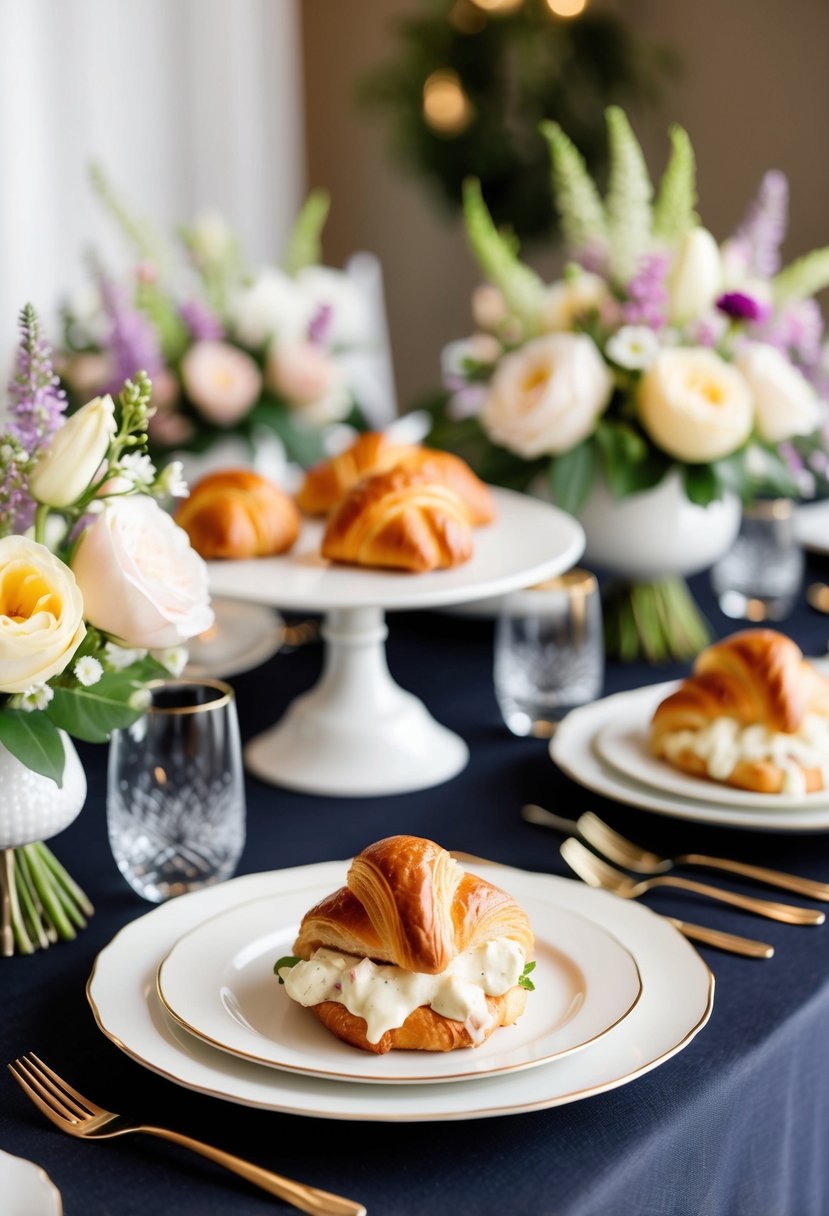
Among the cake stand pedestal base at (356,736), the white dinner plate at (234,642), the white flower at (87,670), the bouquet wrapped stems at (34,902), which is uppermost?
the white flower at (87,670)

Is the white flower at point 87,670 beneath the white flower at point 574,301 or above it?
beneath

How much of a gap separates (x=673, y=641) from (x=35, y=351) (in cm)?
99

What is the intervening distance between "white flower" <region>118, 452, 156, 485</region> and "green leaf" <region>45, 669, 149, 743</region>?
5.4 inches

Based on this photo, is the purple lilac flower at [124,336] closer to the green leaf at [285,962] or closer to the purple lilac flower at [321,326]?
the purple lilac flower at [321,326]

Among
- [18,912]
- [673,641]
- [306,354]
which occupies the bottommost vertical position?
[673,641]

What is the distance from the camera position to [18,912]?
1.07 meters

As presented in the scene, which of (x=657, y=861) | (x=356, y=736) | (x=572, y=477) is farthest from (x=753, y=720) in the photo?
(x=572, y=477)

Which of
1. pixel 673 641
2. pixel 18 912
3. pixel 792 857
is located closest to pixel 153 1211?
pixel 18 912

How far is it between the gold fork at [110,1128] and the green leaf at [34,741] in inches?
7.2

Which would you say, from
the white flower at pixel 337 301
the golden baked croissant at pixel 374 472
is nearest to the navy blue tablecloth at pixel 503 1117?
the golden baked croissant at pixel 374 472

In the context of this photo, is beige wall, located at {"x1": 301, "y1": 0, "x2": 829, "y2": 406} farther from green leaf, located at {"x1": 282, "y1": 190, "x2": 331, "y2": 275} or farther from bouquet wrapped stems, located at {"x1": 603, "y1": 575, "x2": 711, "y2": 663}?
bouquet wrapped stems, located at {"x1": 603, "y1": 575, "x2": 711, "y2": 663}

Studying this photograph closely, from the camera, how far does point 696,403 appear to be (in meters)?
1.61

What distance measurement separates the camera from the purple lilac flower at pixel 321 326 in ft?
6.72

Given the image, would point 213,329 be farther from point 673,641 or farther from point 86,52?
point 86,52
